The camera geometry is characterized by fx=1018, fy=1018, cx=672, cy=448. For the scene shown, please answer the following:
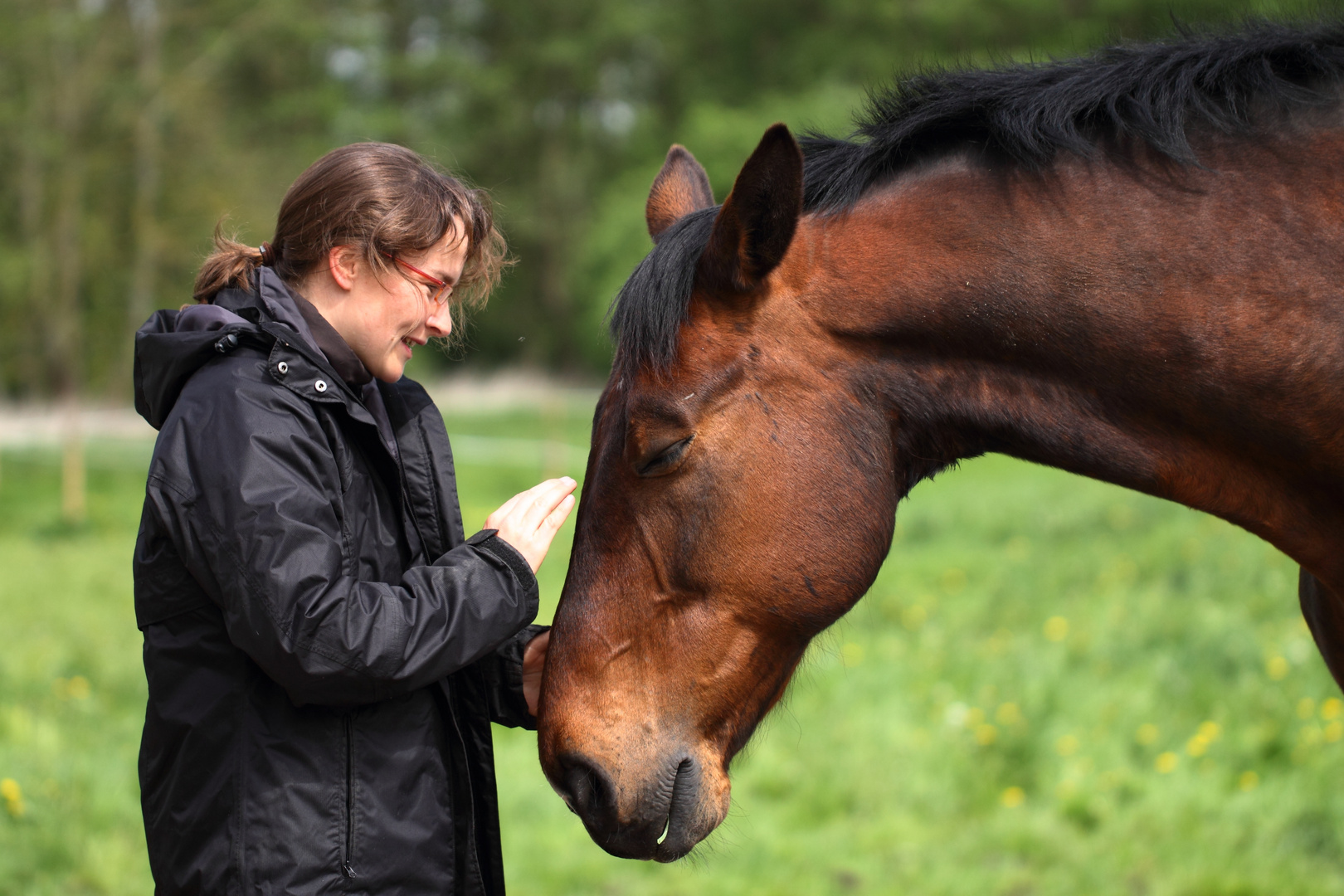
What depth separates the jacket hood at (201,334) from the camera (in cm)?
172

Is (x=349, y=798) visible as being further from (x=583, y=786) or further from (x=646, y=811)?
(x=646, y=811)

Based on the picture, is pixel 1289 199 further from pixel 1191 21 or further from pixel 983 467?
pixel 983 467

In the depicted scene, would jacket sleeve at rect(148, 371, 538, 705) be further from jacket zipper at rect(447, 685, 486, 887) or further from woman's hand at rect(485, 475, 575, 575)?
jacket zipper at rect(447, 685, 486, 887)

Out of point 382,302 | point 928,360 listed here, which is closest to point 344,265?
point 382,302

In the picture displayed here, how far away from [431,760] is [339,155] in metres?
1.12

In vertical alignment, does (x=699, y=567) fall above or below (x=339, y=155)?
below

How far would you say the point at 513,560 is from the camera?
177 cm

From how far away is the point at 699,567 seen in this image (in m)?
1.77

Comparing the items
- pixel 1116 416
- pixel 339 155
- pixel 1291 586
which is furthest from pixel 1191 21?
pixel 1291 586

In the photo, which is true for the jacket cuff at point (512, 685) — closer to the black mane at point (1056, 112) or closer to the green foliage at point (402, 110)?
the black mane at point (1056, 112)

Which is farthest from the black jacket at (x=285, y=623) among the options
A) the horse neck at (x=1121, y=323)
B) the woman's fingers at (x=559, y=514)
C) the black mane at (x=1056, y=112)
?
the horse neck at (x=1121, y=323)

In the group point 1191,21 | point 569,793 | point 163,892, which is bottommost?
point 163,892

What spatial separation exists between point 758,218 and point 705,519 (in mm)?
514

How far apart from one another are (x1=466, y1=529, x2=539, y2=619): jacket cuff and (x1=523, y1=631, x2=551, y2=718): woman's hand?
13.8 inches
